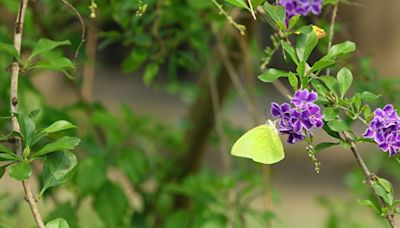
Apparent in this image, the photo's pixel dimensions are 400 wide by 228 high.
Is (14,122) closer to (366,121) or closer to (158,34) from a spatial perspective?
(366,121)

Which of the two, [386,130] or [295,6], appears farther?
[295,6]

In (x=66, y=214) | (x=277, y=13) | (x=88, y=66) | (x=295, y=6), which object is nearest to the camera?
(x=277, y=13)

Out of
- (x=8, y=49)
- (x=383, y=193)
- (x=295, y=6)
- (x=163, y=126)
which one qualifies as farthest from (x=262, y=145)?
(x=163, y=126)

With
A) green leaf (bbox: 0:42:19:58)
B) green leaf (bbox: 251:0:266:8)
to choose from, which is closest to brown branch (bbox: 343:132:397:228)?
green leaf (bbox: 251:0:266:8)

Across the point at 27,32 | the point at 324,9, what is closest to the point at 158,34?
the point at 324,9

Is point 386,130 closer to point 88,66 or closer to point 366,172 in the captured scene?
point 366,172

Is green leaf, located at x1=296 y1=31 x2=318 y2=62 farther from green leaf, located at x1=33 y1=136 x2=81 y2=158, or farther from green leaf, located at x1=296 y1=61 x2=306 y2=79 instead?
green leaf, located at x1=33 y1=136 x2=81 y2=158

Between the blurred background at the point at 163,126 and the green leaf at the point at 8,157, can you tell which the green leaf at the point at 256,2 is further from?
the green leaf at the point at 8,157
